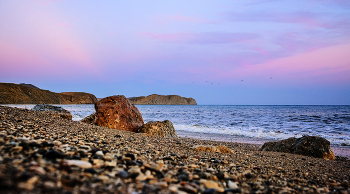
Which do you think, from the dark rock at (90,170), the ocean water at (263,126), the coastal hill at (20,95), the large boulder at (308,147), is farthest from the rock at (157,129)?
the coastal hill at (20,95)

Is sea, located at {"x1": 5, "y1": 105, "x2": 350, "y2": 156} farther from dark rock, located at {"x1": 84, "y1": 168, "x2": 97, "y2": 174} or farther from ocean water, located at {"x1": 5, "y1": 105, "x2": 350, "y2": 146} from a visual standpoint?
dark rock, located at {"x1": 84, "y1": 168, "x2": 97, "y2": 174}

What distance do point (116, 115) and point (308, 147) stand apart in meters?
7.70

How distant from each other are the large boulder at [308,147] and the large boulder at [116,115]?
5.88 m

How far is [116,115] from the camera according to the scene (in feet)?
30.4

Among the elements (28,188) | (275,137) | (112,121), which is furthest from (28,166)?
(275,137)

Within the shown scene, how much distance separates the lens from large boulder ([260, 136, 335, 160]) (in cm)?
689

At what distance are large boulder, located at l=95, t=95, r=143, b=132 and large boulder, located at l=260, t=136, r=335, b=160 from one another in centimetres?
588

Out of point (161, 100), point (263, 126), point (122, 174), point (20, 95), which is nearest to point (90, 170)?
point (122, 174)

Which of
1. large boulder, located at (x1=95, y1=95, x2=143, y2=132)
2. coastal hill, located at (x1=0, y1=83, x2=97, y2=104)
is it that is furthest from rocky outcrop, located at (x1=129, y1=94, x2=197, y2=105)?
large boulder, located at (x1=95, y1=95, x2=143, y2=132)

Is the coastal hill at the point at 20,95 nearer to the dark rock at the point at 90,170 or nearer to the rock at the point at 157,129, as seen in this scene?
the rock at the point at 157,129

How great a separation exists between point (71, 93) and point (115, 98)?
139m

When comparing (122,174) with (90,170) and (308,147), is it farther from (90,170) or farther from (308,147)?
(308,147)

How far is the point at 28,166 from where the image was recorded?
74.9 inches

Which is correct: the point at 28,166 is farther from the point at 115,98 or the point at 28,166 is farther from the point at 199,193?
the point at 115,98
